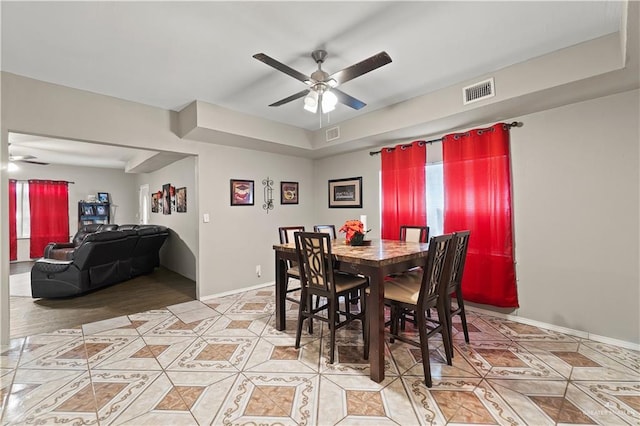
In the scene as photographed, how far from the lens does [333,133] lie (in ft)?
13.9

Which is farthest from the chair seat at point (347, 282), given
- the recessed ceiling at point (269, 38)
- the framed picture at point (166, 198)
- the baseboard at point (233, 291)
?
the framed picture at point (166, 198)

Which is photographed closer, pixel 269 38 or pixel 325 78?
pixel 269 38

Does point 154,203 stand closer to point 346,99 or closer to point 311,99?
point 311,99

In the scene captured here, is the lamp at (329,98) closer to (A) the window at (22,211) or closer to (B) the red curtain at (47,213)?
(B) the red curtain at (47,213)

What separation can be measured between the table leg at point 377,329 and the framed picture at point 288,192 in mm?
3108

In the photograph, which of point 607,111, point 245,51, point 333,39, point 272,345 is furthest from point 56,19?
point 607,111

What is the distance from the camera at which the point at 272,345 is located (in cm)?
255

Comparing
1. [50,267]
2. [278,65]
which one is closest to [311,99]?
[278,65]

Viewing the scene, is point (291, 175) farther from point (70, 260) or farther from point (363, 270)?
point (70, 260)

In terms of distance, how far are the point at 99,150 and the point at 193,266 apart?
3.22m

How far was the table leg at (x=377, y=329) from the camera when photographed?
6.47 ft

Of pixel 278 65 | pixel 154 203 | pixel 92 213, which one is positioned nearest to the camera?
pixel 278 65

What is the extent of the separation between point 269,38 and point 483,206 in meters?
2.75

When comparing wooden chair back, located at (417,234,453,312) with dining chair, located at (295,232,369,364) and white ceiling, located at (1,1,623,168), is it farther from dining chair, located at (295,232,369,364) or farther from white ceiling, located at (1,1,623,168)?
white ceiling, located at (1,1,623,168)
